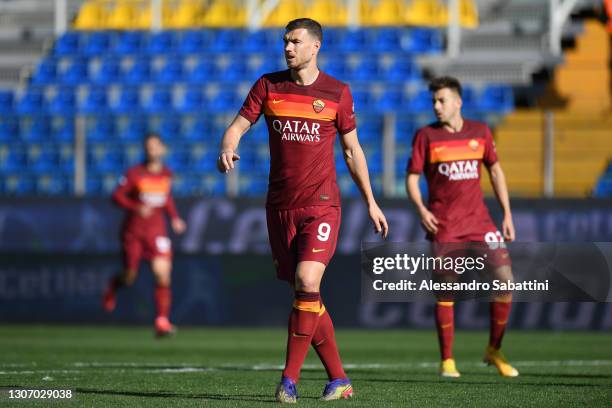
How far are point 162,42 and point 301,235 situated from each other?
1858cm

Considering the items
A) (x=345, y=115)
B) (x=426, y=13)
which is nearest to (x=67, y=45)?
(x=426, y=13)

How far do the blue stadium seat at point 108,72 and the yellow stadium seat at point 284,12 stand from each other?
3.22 metres

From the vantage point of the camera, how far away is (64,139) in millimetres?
21984

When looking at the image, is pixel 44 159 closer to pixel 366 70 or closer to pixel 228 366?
pixel 366 70

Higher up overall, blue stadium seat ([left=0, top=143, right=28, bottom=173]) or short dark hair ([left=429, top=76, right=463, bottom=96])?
short dark hair ([left=429, top=76, right=463, bottom=96])

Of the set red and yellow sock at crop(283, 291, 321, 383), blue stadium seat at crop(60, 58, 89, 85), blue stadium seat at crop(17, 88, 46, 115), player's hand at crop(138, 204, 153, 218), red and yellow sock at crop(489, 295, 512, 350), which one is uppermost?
blue stadium seat at crop(60, 58, 89, 85)

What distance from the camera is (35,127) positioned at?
2261 centimetres

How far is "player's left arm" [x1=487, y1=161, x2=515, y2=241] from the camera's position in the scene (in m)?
9.81

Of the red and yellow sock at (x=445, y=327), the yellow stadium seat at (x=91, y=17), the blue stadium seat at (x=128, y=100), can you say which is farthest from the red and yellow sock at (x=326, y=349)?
the yellow stadium seat at (x=91, y=17)

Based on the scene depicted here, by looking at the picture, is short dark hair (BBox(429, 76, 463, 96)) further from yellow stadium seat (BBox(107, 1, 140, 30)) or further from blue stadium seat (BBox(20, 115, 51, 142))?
yellow stadium seat (BBox(107, 1, 140, 30))

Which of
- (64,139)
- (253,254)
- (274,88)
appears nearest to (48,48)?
(64,139)

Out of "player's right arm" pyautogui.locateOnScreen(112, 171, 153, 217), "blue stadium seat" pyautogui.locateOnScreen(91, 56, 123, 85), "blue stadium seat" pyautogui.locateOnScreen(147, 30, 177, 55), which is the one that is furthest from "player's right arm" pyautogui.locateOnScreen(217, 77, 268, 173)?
"blue stadium seat" pyautogui.locateOnScreen(147, 30, 177, 55)

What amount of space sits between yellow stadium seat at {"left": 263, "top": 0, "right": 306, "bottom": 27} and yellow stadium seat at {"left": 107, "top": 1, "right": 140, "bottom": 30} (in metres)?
3.22

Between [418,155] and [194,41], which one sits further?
[194,41]
